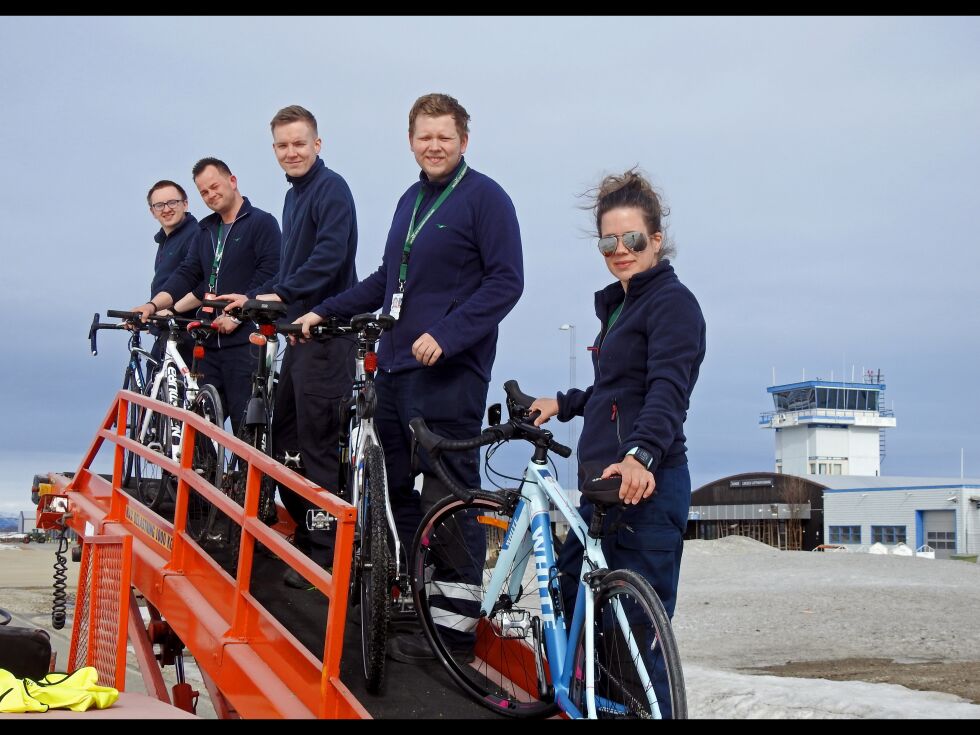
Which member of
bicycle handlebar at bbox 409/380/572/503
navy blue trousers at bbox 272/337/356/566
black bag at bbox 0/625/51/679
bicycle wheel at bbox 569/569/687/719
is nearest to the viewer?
bicycle wheel at bbox 569/569/687/719

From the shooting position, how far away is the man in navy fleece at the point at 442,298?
444 centimetres

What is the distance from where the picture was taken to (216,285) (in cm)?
662

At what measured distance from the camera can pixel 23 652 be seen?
463 cm

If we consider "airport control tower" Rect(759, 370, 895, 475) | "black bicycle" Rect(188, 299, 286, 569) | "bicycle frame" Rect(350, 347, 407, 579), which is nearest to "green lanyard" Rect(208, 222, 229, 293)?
"black bicycle" Rect(188, 299, 286, 569)

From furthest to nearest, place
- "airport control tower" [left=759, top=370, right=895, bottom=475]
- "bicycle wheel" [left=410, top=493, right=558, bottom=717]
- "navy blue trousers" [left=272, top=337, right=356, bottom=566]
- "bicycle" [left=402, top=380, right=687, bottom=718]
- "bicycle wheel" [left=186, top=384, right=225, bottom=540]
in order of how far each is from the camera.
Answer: "airport control tower" [left=759, top=370, right=895, bottom=475] < "bicycle wheel" [left=186, top=384, right=225, bottom=540] < "navy blue trousers" [left=272, top=337, right=356, bottom=566] < "bicycle wheel" [left=410, top=493, right=558, bottom=717] < "bicycle" [left=402, top=380, right=687, bottom=718]

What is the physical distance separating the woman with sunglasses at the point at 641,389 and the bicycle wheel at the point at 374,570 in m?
0.64

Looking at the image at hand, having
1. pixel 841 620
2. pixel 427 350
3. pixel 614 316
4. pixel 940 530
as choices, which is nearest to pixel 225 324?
pixel 427 350

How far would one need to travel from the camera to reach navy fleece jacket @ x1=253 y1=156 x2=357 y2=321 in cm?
530

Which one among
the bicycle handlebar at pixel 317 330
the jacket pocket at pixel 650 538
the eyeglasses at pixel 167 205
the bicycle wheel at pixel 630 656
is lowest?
Result: the bicycle wheel at pixel 630 656

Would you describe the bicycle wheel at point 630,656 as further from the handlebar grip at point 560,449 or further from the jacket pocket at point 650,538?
the handlebar grip at point 560,449

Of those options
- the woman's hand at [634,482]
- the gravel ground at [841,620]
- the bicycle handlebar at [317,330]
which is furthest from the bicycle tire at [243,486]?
the gravel ground at [841,620]

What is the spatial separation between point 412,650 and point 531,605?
592 millimetres

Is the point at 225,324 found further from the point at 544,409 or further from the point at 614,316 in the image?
the point at 614,316

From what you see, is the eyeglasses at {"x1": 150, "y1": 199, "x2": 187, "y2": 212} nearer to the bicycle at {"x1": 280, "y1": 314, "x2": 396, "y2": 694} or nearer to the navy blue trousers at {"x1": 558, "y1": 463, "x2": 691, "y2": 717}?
the bicycle at {"x1": 280, "y1": 314, "x2": 396, "y2": 694}
